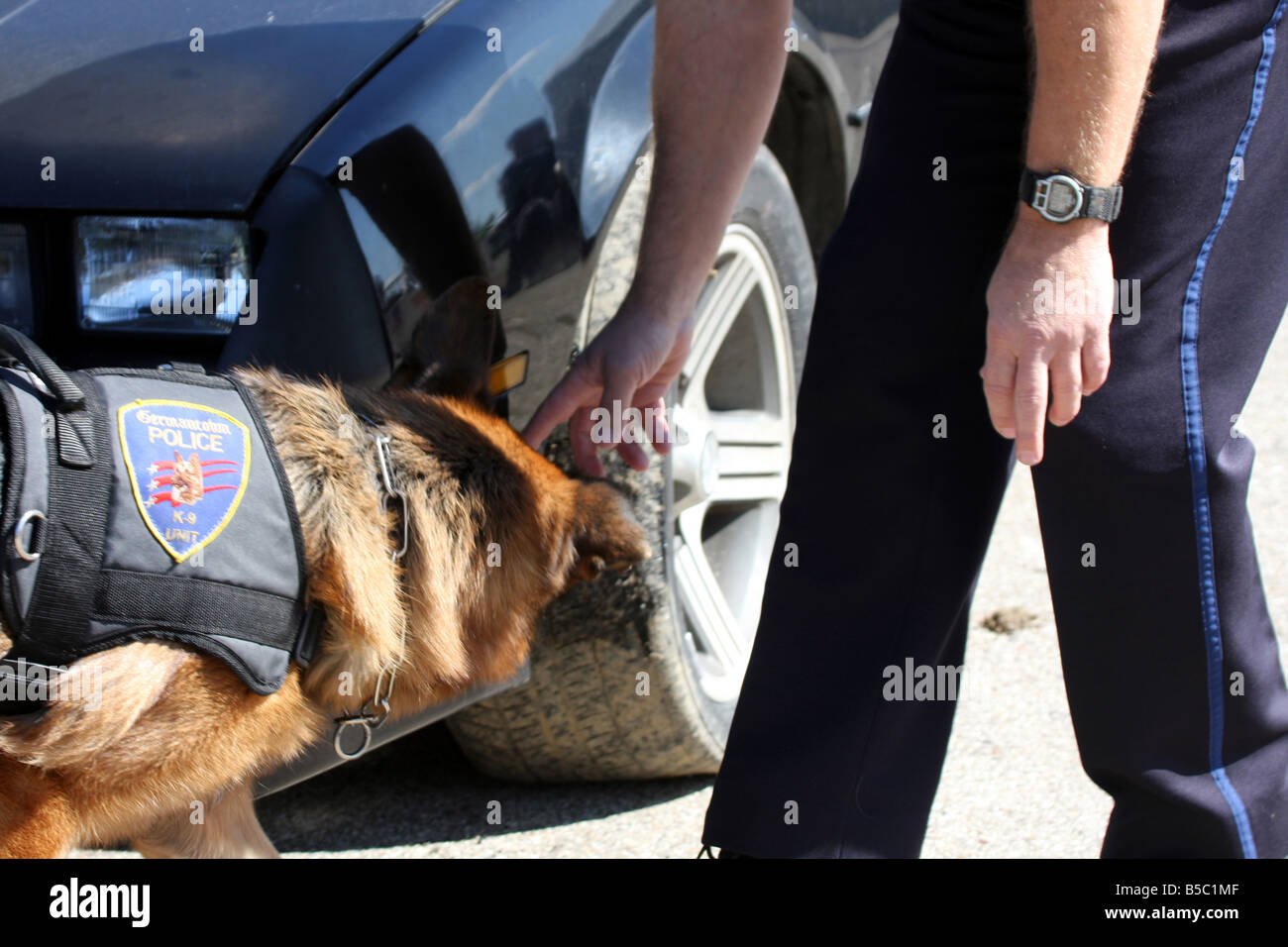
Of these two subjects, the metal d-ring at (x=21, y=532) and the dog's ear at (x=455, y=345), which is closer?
the metal d-ring at (x=21, y=532)

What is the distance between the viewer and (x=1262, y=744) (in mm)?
1788

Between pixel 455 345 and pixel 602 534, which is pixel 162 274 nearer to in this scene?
pixel 455 345

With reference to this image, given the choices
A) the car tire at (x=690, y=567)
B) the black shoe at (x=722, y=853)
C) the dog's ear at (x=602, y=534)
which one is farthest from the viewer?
the car tire at (x=690, y=567)

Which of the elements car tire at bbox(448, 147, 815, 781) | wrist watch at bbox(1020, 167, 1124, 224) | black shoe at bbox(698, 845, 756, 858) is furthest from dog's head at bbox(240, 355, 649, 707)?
Result: wrist watch at bbox(1020, 167, 1124, 224)

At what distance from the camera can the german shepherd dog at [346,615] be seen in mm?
1814

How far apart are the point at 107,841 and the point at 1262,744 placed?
1878mm

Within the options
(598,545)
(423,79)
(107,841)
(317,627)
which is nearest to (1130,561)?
(598,545)

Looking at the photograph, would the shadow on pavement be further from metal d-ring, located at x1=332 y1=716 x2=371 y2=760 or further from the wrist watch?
the wrist watch

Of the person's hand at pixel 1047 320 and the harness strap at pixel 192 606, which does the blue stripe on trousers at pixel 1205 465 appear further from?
the harness strap at pixel 192 606

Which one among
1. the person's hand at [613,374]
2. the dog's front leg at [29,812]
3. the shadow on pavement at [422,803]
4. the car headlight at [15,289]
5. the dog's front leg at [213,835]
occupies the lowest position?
the shadow on pavement at [422,803]

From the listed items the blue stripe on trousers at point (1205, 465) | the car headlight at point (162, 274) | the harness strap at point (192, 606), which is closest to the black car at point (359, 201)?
the car headlight at point (162, 274)

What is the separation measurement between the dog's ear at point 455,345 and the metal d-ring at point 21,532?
0.70 m

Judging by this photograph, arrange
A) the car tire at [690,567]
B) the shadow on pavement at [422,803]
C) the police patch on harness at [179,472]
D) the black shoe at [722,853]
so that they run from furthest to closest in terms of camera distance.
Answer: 1. the shadow on pavement at [422,803]
2. the car tire at [690,567]
3. the black shoe at [722,853]
4. the police patch on harness at [179,472]
